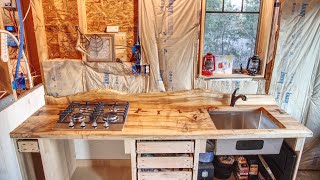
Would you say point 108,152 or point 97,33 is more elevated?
point 97,33

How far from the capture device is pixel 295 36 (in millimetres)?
2199

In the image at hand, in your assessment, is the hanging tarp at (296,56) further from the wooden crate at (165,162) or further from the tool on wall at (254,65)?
the wooden crate at (165,162)

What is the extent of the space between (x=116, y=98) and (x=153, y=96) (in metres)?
0.34

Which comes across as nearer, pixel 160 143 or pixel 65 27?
pixel 160 143

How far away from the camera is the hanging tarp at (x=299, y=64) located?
7.04 feet

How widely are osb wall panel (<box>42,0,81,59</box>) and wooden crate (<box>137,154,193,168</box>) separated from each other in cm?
109

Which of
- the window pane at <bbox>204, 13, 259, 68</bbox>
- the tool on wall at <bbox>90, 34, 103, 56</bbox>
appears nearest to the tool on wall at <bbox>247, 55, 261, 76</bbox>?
the window pane at <bbox>204, 13, 259, 68</bbox>

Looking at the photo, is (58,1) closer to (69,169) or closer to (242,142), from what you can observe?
(69,169)

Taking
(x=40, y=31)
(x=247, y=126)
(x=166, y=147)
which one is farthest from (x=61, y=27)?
(x=247, y=126)

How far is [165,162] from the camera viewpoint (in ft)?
6.10

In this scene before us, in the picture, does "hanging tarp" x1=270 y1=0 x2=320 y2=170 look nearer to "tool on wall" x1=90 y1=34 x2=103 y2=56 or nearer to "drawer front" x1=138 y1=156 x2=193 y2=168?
"drawer front" x1=138 y1=156 x2=193 y2=168

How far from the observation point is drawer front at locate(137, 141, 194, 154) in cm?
181

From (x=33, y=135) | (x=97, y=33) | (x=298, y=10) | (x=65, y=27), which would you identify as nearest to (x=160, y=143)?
(x=33, y=135)

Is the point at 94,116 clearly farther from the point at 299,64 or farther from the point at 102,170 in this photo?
the point at 299,64
